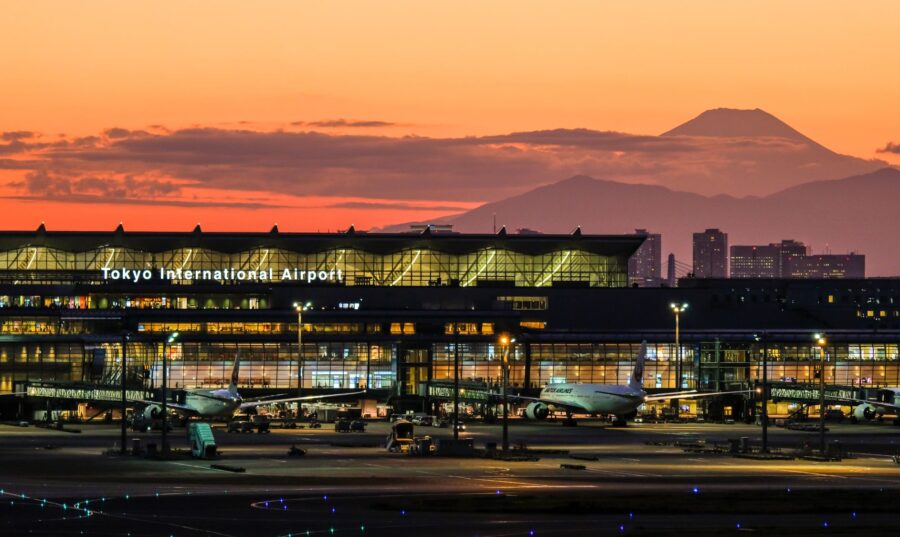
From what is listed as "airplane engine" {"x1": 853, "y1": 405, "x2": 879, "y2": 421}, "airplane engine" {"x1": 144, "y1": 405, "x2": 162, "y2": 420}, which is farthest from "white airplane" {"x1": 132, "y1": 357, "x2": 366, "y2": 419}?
"airplane engine" {"x1": 853, "y1": 405, "x2": 879, "y2": 421}

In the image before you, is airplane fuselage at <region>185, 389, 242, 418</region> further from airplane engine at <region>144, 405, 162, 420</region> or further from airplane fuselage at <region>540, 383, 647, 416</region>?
airplane fuselage at <region>540, 383, 647, 416</region>

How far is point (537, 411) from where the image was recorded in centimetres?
17200

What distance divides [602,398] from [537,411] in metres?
12.9

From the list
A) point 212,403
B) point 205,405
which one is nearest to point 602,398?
point 212,403

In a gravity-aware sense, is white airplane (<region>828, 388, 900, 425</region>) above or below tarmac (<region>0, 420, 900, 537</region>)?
above

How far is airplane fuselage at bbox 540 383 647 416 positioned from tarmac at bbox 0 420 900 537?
3010 cm

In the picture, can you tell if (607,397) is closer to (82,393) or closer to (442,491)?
(82,393)

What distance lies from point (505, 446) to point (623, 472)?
1553 centimetres

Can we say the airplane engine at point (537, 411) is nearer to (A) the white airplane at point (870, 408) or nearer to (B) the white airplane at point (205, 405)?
(B) the white airplane at point (205, 405)

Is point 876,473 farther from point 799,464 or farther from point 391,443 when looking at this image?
point 391,443

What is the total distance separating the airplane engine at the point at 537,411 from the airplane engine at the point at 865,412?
35.0m

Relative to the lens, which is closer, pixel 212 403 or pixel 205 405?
pixel 212 403

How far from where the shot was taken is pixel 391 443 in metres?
118

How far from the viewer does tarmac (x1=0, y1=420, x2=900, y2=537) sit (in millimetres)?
65938
